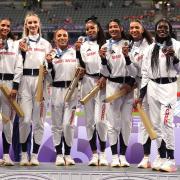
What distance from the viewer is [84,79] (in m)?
5.96

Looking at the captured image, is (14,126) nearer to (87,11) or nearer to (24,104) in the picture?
(24,104)

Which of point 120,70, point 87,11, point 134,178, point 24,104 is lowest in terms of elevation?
point 134,178

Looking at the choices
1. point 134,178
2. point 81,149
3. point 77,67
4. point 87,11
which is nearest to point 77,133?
point 81,149

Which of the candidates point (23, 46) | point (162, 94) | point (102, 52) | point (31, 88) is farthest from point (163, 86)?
point (23, 46)

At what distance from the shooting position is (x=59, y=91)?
5.84m

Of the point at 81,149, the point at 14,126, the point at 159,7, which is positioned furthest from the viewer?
the point at 159,7

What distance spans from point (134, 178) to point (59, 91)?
160 centimetres

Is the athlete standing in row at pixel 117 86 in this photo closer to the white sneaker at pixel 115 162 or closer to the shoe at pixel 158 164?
the white sneaker at pixel 115 162

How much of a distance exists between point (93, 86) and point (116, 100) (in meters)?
0.40

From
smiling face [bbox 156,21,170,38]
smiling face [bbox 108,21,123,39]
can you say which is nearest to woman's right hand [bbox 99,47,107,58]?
smiling face [bbox 108,21,123,39]

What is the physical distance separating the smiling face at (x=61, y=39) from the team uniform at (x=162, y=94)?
121 centimetres

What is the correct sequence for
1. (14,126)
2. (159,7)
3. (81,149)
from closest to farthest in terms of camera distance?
(14,126)
(81,149)
(159,7)

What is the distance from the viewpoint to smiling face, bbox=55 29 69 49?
5906 millimetres

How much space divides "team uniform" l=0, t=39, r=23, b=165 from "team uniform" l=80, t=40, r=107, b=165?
92 cm
